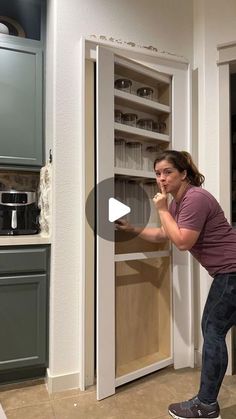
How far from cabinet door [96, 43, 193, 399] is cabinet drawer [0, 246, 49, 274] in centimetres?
37

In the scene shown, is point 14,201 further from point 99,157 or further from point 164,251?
point 164,251

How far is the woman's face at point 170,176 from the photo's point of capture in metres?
1.63

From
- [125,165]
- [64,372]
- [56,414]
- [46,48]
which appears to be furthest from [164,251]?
[46,48]

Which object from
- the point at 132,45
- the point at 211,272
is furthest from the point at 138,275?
the point at 132,45

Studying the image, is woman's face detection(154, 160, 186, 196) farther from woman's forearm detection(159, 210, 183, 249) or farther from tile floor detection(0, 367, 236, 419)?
tile floor detection(0, 367, 236, 419)

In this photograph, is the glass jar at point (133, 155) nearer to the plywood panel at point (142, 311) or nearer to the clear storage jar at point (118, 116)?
the clear storage jar at point (118, 116)

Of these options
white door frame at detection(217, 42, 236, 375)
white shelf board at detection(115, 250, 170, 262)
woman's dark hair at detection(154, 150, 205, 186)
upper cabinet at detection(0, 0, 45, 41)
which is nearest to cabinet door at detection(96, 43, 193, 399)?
white shelf board at detection(115, 250, 170, 262)

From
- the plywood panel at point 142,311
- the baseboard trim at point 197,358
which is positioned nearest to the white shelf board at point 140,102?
the plywood panel at point 142,311

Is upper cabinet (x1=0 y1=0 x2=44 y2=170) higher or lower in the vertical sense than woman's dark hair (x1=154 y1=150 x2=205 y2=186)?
higher

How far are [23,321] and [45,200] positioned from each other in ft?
2.41

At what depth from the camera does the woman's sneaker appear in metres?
1.46

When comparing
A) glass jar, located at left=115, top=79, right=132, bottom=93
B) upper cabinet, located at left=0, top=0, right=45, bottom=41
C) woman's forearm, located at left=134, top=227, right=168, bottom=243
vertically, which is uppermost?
upper cabinet, located at left=0, top=0, right=45, bottom=41

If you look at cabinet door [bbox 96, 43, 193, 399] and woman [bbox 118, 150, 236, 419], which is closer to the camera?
woman [bbox 118, 150, 236, 419]

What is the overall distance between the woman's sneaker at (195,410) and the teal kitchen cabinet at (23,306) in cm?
79
